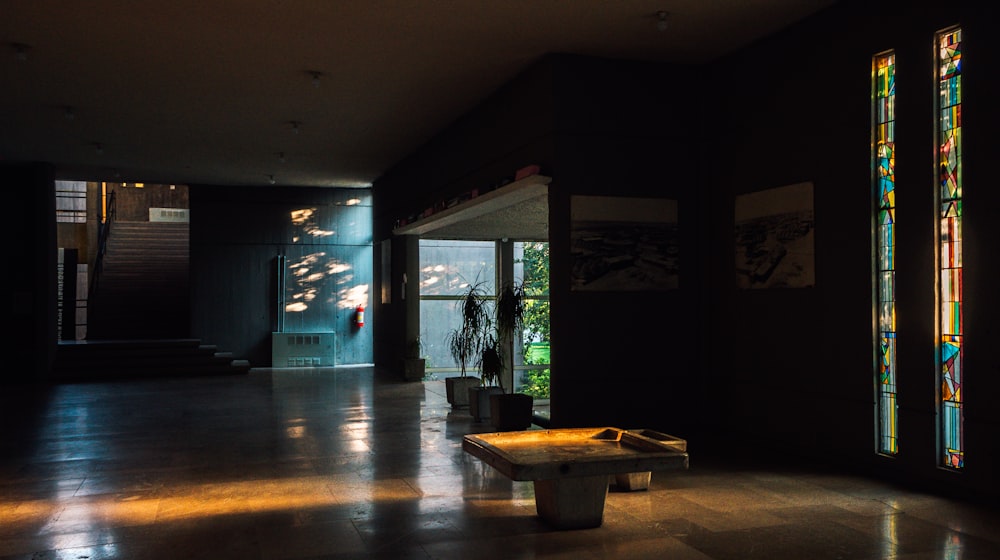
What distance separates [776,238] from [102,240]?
15341 mm

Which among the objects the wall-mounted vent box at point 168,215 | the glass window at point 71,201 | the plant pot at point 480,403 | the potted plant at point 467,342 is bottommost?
the plant pot at point 480,403

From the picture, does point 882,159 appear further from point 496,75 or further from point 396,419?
point 396,419

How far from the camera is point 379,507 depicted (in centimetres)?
477

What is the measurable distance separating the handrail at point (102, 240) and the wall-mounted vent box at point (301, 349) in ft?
14.0

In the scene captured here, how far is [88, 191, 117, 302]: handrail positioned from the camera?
1664 centimetres

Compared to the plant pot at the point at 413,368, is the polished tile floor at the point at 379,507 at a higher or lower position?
lower

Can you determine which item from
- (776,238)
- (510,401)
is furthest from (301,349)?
(776,238)

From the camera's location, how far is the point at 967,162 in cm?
488

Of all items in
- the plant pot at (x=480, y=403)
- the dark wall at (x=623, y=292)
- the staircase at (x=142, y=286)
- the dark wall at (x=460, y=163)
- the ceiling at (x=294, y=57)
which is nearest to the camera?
the ceiling at (x=294, y=57)

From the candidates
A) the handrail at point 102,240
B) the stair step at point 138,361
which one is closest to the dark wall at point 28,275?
the stair step at point 138,361

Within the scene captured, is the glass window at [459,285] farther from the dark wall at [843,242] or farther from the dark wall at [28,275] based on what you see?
the dark wall at [843,242]

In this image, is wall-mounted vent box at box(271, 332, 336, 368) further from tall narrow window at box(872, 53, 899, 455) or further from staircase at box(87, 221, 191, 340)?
tall narrow window at box(872, 53, 899, 455)

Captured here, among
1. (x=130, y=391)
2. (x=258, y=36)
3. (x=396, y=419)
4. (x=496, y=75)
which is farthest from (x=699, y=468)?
(x=130, y=391)

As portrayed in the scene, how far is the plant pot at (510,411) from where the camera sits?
7.43 m
